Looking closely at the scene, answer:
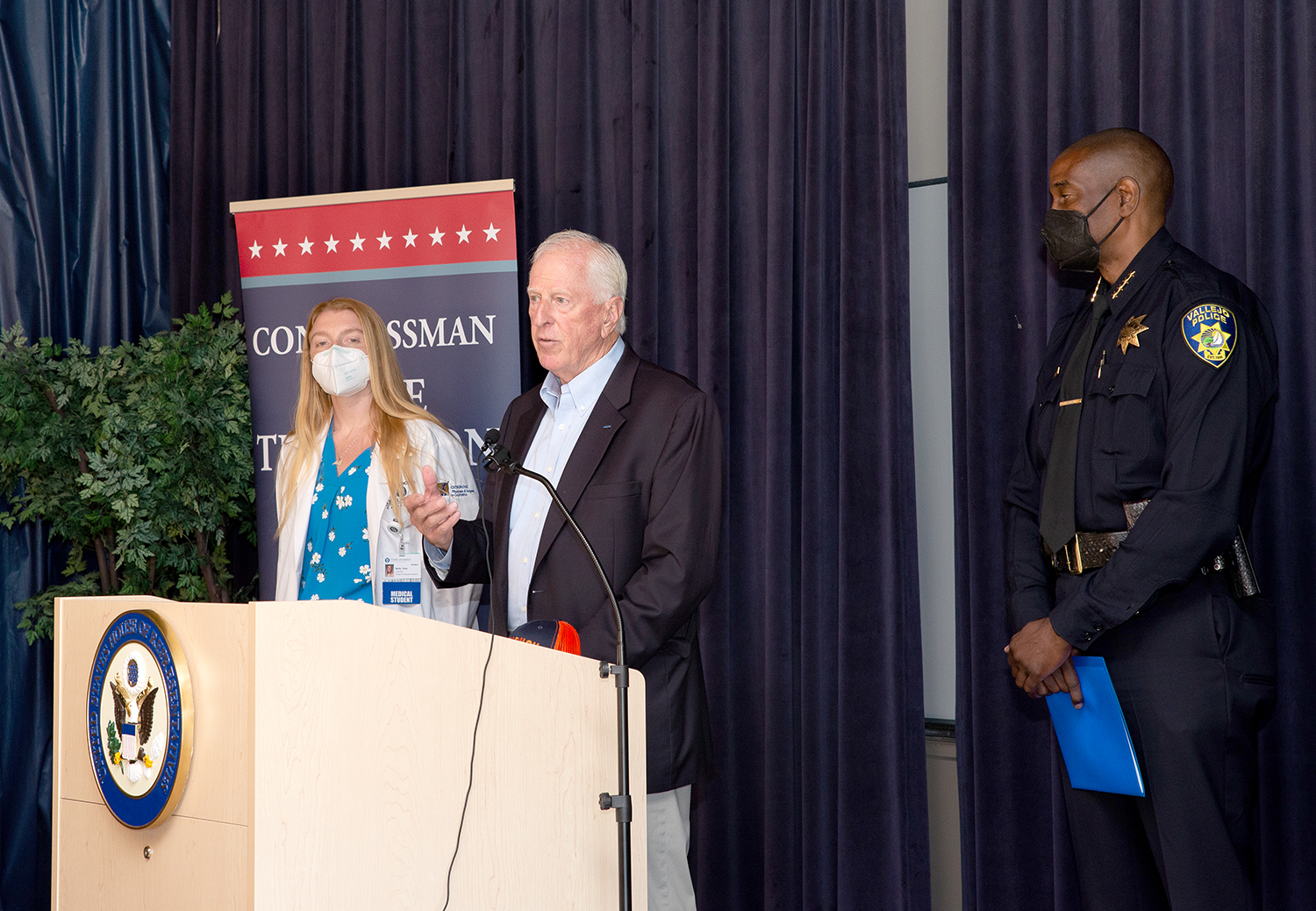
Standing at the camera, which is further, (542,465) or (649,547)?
(542,465)

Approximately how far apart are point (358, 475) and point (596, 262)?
38.2 inches

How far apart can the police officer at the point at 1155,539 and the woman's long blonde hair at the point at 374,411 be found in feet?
5.32

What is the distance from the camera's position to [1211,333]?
219cm

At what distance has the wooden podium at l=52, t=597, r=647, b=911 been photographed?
4.75 feet

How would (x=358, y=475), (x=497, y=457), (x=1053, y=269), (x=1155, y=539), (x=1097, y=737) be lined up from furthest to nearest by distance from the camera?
(x=358, y=475)
(x=1053, y=269)
(x=1097, y=737)
(x=1155, y=539)
(x=497, y=457)

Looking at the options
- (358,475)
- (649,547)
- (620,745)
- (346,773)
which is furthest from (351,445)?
(346,773)

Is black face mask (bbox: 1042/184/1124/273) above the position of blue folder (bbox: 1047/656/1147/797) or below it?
above

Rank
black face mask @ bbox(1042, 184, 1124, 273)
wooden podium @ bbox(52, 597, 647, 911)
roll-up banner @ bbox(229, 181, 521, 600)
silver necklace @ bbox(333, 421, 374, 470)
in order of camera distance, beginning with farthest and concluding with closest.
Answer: roll-up banner @ bbox(229, 181, 521, 600) → silver necklace @ bbox(333, 421, 374, 470) → black face mask @ bbox(1042, 184, 1124, 273) → wooden podium @ bbox(52, 597, 647, 911)

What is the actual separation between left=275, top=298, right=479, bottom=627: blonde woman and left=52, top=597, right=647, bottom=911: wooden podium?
1202mm

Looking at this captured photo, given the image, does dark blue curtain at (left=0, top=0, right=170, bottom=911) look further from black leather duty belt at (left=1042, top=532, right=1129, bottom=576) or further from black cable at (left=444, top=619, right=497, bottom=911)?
black leather duty belt at (left=1042, top=532, right=1129, bottom=576)

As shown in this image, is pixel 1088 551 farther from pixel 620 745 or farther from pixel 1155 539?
pixel 620 745

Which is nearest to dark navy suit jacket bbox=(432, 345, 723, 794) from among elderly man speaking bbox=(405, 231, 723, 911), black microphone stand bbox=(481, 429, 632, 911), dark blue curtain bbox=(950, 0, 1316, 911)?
elderly man speaking bbox=(405, 231, 723, 911)

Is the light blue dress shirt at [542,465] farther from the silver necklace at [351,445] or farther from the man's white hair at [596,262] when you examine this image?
the silver necklace at [351,445]

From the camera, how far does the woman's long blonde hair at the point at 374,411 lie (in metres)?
3.12
